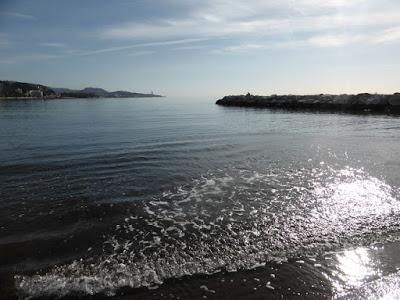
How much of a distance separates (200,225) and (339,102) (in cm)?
5734

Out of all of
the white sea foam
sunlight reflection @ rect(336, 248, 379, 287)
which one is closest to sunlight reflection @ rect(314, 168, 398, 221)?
the white sea foam

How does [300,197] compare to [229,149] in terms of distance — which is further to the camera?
[229,149]

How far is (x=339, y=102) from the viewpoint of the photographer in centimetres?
5988

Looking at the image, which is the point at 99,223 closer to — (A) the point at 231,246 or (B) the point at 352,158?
(A) the point at 231,246

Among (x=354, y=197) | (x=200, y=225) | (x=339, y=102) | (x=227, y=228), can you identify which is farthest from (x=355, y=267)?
(x=339, y=102)

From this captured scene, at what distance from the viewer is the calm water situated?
6.80 m

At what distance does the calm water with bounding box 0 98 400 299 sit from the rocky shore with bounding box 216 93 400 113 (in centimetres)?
3942

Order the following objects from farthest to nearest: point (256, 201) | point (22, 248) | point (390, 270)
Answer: point (256, 201) → point (22, 248) → point (390, 270)

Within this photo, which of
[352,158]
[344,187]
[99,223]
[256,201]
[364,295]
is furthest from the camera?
[352,158]

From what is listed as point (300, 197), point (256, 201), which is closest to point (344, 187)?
point (300, 197)

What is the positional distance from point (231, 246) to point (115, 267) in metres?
2.87

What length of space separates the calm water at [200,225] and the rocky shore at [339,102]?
129ft

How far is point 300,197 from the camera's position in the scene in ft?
38.6

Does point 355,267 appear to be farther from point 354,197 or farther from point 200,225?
point 354,197
